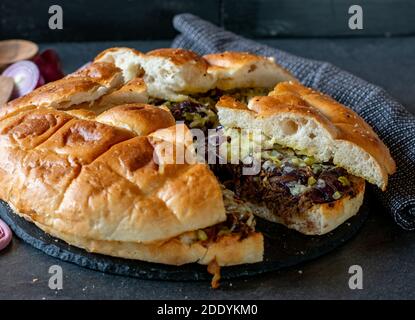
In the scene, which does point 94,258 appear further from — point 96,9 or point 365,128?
point 96,9

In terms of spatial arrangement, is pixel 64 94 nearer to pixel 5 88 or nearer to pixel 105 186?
pixel 105 186

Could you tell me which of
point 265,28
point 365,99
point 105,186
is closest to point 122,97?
point 105,186

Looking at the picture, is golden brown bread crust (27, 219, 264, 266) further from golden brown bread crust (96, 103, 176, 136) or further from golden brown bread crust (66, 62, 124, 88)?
golden brown bread crust (66, 62, 124, 88)

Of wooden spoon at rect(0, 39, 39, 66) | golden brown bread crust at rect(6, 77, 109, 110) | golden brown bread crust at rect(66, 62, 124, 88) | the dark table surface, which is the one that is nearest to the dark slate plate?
the dark table surface

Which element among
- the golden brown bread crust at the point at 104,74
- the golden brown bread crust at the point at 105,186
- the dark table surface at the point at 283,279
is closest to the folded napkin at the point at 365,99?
the dark table surface at the point at 283,279

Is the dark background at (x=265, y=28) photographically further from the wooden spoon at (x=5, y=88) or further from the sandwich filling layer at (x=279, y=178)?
the sandwich filling layer at (x=279, y=178)
